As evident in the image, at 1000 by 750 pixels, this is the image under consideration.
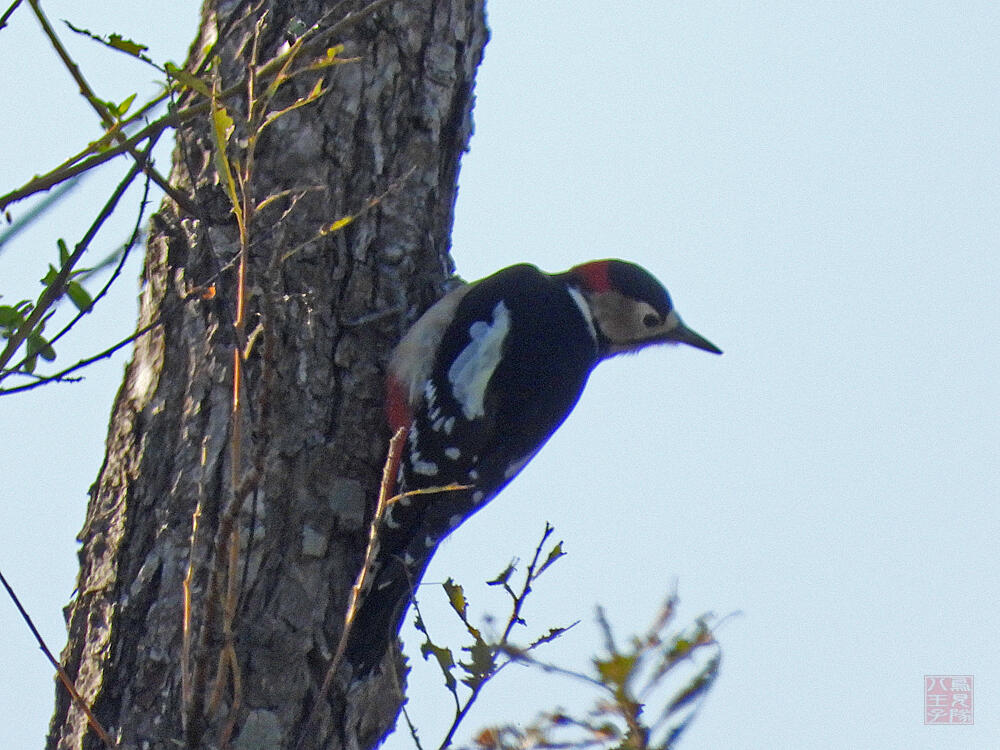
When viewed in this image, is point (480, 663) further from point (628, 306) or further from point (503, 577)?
point (628, 306)

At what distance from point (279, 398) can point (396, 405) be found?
357mm

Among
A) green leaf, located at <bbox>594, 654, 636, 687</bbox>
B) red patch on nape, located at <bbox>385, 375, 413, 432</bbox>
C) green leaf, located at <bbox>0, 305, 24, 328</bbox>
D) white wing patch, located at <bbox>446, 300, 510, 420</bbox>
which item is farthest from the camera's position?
white wing patch, located at <bbox>446, 300, 510, 420</bbox>

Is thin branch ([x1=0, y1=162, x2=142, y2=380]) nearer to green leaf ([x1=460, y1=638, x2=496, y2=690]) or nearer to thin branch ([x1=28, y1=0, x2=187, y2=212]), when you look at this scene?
thin branch ([x1=28, y1=0, x2=187, y2=212])

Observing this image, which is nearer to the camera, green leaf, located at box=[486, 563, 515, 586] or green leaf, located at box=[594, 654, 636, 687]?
green leaf, located at box=[594, 654, 636, 687]

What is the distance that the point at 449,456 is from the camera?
3238 millimetres

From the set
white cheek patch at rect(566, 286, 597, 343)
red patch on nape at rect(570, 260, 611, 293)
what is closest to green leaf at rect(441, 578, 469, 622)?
white cheek patch at rect(566, 286, 597, 343)

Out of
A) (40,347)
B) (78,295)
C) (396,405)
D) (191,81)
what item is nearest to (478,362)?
(396,405)

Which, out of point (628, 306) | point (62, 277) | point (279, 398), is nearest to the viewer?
point (62, 277)

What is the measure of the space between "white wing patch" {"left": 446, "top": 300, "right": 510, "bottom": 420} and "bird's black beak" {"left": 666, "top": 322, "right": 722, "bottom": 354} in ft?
3.01

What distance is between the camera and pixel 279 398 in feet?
8.88

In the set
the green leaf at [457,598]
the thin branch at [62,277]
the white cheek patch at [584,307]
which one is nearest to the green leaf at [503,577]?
the green leaf at [457,598]

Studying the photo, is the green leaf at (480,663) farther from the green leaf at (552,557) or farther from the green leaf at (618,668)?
the green leaf at (618,668)

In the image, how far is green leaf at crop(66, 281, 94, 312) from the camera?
84.5 inches

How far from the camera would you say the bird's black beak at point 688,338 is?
13.8ft
